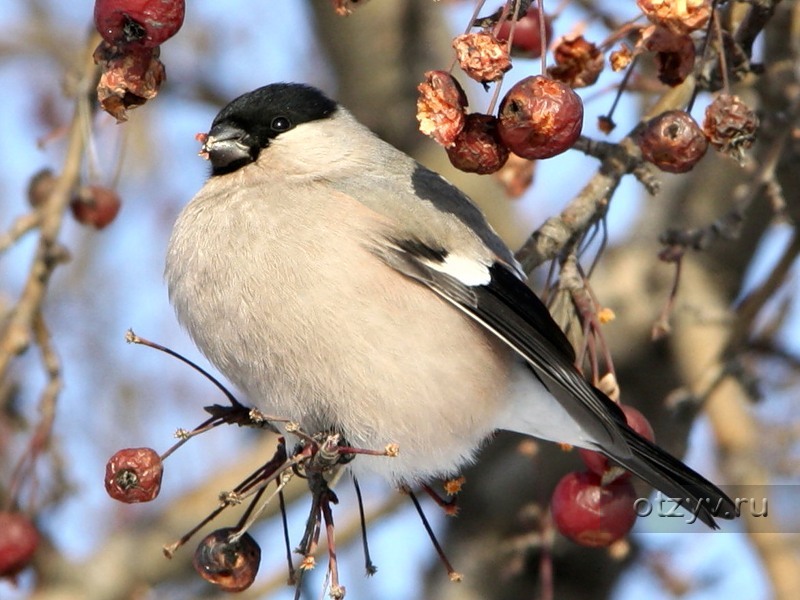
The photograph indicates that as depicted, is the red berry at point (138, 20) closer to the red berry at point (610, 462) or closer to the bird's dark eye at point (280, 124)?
the bird's dark eye at point (280, 124)

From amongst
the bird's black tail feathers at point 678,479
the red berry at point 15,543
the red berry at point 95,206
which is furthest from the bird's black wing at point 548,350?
the red berry at point 15,543

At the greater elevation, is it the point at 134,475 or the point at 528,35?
the point at 528,35

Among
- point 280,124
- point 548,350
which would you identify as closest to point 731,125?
point 548,350

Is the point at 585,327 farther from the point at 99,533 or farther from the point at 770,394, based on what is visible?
the point at 99,533

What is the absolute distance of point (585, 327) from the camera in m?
2.75

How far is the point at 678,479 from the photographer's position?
3.08 metres

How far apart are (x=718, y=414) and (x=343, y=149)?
6.23 feet

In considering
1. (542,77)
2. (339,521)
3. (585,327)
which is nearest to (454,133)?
(542,77)

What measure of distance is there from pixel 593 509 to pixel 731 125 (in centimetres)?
107

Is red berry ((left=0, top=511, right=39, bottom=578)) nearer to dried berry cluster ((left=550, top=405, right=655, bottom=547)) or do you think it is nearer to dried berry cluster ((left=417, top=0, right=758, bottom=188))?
dried berry cluster ((left=550, top=405, right=655, bottom=547))

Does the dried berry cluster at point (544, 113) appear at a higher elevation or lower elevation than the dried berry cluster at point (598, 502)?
higher

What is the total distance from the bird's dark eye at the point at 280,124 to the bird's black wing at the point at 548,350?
626 millimetres

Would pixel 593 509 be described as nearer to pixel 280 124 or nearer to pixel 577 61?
pixel 577 61

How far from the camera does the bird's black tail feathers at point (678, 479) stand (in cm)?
300
